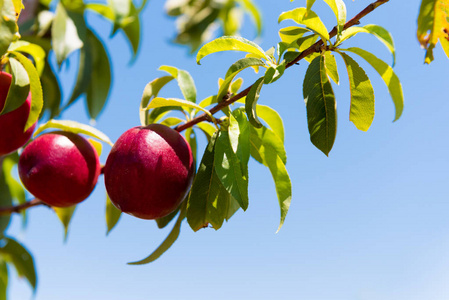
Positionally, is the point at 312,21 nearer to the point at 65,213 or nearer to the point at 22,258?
the point at 65,213

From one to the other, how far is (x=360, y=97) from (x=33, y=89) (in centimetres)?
60

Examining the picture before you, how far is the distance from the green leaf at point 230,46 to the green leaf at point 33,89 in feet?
1.06

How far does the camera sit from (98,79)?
65.1 inches

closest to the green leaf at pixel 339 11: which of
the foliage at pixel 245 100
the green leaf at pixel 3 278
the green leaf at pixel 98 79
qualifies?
the foliage at pixel 245 100

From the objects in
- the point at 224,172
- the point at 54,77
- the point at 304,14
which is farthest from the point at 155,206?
the point at 54,77

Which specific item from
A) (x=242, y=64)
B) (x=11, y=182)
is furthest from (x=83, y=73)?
(x=242, y=64)

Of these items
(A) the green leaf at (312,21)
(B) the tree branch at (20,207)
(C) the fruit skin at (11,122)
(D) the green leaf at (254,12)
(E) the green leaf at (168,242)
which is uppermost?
(D) the green leaf at (254,12)

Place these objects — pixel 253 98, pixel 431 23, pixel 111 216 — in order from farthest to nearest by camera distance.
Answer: pixel 111 216 < pixel 253 98 < pixel 431 23

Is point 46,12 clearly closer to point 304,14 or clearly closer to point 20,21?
point 20,21

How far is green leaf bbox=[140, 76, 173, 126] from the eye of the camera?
3.43ft

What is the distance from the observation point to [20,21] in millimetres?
1516

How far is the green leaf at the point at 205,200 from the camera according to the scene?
2.91 feet

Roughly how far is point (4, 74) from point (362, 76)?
0.68 metres

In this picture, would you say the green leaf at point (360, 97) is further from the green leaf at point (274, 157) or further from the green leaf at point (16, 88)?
the green leaf at point (16, 88)
